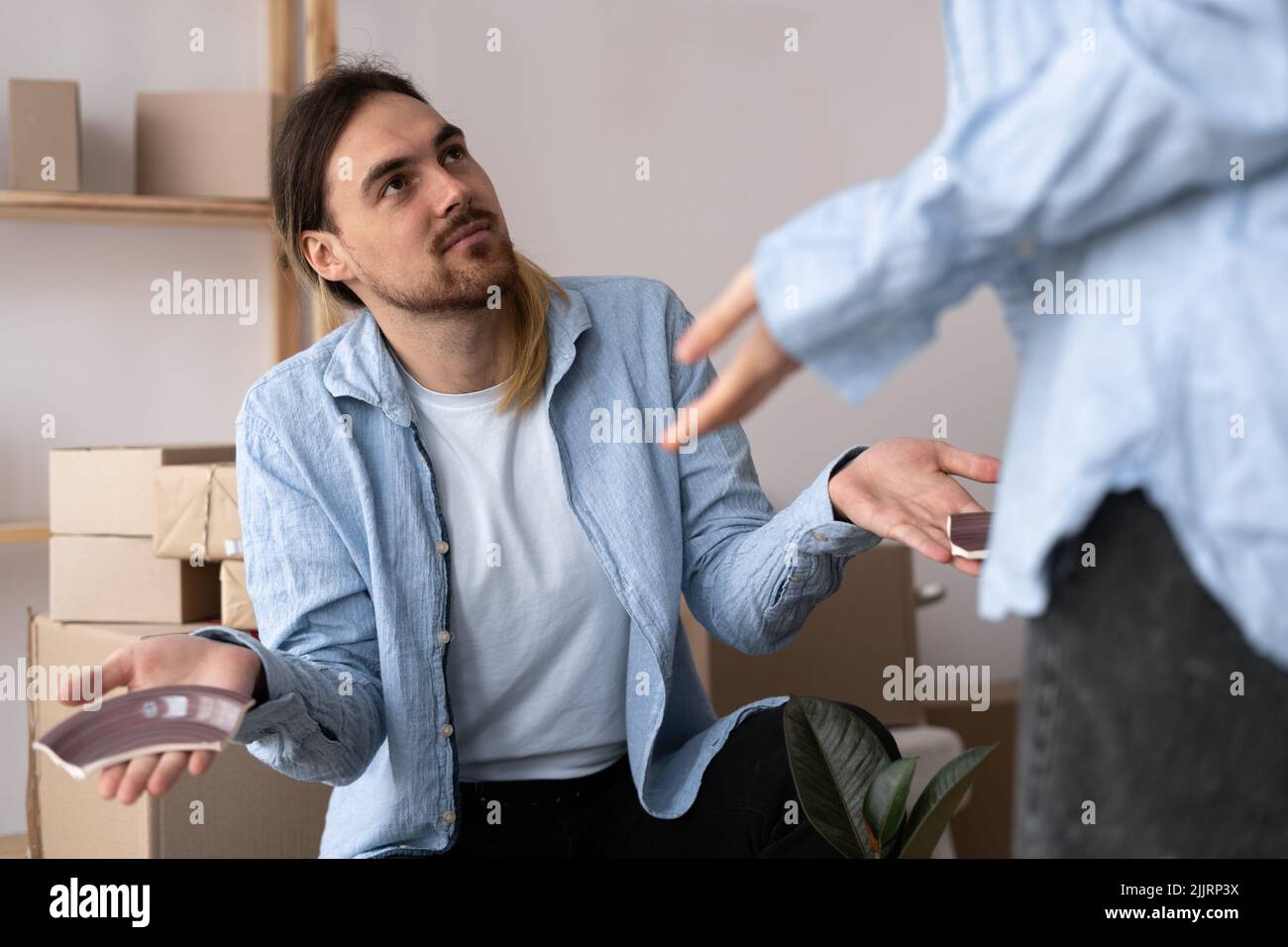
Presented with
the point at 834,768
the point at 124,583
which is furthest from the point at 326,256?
the point at 834,768

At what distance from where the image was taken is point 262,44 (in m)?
2.23

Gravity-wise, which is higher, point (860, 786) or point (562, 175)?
point (562, 175)

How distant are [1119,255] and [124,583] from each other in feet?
5.37

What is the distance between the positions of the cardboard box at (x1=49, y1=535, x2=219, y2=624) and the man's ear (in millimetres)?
517

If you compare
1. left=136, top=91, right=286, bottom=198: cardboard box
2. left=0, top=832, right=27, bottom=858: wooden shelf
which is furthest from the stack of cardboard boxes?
left=136, top=91, right=286, bottom=198: cardboard box

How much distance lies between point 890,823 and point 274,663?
517mm

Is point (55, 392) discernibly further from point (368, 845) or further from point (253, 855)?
point (368, 845)

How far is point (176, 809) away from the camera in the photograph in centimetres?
160

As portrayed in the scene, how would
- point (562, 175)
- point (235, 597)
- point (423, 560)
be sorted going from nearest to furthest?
1. point (423, 560)
2. point (235, 597)
3. point (562, 175)

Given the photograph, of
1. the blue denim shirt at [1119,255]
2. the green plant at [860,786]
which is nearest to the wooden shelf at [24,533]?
the green plant at [860,786]

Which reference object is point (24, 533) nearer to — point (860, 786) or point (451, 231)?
point (451, 231)

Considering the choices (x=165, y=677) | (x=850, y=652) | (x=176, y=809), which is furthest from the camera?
(x=850, y=652)

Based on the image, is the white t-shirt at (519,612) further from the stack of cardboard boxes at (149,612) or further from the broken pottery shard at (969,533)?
the broken pottery shard at (969,533)
